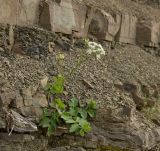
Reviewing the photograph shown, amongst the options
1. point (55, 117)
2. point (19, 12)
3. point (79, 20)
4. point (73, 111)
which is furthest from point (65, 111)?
point (79, 20)

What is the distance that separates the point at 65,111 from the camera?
462 centimetres

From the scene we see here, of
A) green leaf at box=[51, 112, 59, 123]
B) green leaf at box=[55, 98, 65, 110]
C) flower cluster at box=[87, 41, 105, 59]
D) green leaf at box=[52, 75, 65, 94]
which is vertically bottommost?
green leaf at box=[51, 112, 59, 123]

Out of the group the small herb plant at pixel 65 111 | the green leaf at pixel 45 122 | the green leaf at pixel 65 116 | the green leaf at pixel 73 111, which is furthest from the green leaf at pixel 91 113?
the green leaf at pixel 45 122

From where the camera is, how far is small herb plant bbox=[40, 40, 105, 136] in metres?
4.46

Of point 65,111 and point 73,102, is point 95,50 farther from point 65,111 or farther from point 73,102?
point 65,111

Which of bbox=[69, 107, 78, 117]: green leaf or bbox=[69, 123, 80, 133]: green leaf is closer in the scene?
bbox=[69, 123, 80, 133]: green leaf

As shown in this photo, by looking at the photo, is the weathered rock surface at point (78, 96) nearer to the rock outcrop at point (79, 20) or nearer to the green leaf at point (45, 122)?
the green leaf at point (45, 122)

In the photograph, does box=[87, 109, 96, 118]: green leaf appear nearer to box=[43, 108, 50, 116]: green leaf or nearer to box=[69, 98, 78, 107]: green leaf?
box=[69, 98, 78, 107]: green leaf

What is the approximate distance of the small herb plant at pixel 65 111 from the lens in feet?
14.6

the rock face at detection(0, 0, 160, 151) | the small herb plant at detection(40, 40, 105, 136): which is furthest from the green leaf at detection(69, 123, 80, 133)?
the rock face at detection(0, 0, 160, 151)

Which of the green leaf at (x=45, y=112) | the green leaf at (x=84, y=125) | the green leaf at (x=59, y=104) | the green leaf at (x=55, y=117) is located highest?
the green leaf at (x=59, y=104)

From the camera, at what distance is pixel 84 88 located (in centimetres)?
518

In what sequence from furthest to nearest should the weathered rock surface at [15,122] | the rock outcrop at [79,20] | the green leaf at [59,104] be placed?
1. the rock outcrop at [79,20]
2. the green leaf at [59,104]
3. the weathered rock surface at [15,122]

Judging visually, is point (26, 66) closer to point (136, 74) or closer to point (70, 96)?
point (70, 96)
